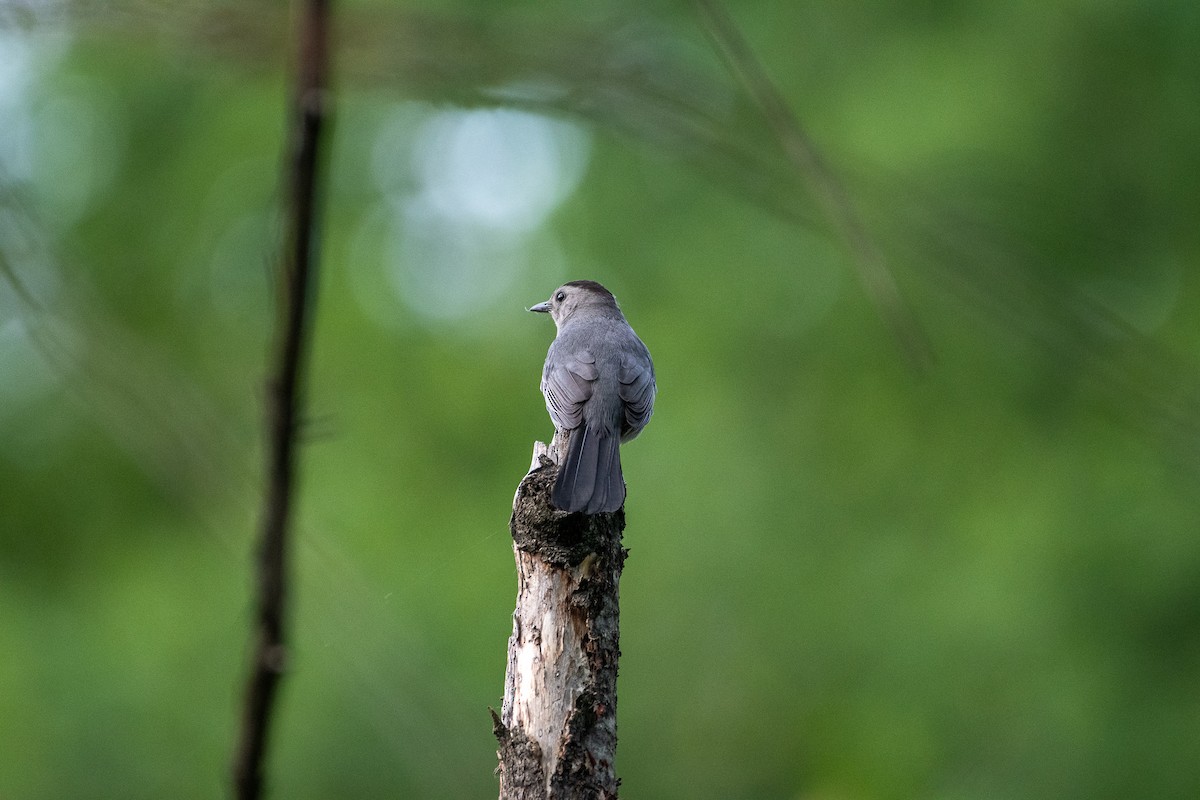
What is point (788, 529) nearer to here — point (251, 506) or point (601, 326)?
point (601, 326)

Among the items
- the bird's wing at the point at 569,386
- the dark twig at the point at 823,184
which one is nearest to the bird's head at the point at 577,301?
the bird's wing at the point at 569,386

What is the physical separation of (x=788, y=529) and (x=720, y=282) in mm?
2267

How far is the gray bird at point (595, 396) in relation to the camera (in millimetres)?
3520

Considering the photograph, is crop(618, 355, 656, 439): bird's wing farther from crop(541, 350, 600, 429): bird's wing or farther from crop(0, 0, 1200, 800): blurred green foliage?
crop(0, 0, 1200, 800): blurred green foliage

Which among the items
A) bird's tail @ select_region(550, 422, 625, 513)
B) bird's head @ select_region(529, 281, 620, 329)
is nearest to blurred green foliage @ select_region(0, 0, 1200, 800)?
bird's head @ select_region(529, 281, 620, 329)

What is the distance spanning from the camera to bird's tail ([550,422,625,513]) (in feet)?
11.0

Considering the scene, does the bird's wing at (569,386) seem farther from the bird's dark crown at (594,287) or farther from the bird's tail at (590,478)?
the bird's dark crown at (594,287)

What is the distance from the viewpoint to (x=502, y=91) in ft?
3.05

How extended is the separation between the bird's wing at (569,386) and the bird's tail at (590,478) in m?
0.34

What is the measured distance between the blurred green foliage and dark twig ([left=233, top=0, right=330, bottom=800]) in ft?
22.2

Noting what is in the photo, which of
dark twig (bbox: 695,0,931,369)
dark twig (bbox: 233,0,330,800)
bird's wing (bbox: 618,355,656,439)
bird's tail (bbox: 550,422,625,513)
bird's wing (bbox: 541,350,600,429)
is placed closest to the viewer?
dark twig (bbox: 233,0,330,800)

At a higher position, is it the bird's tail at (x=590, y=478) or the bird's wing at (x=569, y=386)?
the bird's wing at (x=569, y=386)

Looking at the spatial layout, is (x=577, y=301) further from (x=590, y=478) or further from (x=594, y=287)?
(x=590, y=478)

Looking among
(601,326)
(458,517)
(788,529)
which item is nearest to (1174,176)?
Answer: (788,529)
